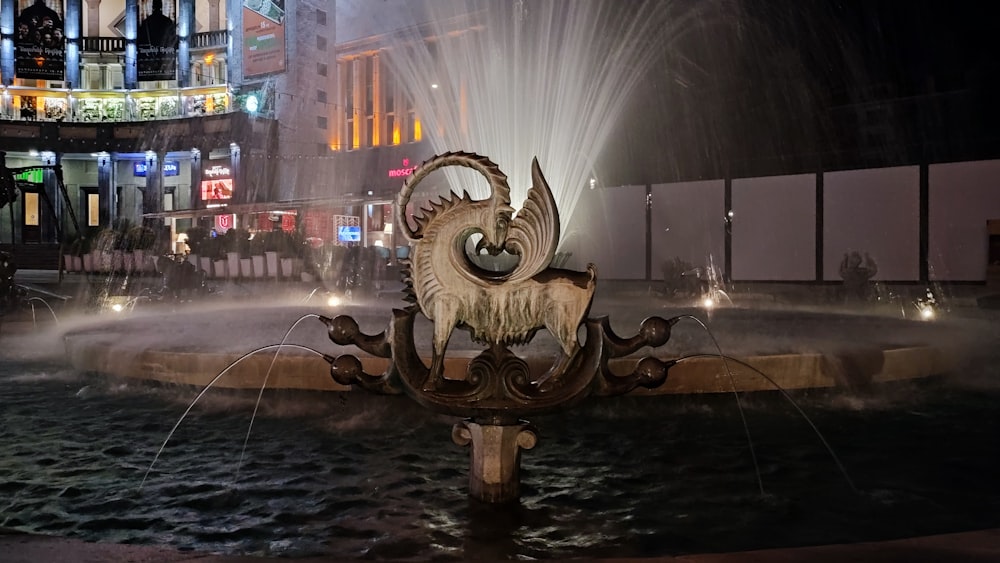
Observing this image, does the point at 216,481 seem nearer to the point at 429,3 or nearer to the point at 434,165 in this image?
the point at 434,165

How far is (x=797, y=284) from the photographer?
18.3 m

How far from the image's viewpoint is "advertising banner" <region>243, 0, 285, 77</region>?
48.4 m

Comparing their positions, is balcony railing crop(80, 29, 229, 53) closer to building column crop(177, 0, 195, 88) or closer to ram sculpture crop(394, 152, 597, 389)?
building column crop(177, 0, 195, 88)

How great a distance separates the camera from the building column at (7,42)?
4956 cm

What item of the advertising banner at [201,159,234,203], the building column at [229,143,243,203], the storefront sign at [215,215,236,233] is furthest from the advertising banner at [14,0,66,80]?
the storefront sign at [215,215,236,233]

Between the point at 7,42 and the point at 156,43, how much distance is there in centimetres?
947

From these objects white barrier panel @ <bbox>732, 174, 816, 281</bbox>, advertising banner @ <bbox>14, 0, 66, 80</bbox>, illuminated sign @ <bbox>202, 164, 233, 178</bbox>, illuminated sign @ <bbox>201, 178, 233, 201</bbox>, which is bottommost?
white barrier panel @ <bbox>732, 174, 816, 281</bbox>

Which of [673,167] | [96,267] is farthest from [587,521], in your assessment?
[96,267]

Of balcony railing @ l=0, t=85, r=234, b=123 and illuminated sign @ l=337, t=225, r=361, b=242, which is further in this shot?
balcony railing @ l=0, t=85, r=234, b=123

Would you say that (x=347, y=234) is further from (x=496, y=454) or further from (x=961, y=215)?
(x=496, y=454)

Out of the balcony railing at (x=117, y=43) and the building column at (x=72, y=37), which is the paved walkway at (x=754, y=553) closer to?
the balcony railing at (x=117, y=43)

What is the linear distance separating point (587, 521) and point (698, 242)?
17.5 m

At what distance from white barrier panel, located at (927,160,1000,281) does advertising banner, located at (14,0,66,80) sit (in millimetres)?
52899

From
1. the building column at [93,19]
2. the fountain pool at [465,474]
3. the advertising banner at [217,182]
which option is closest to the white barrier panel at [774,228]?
the fountain pool at [465,474]
